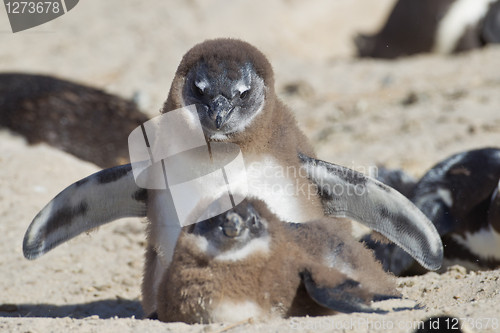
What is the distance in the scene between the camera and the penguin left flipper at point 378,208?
3131 millimetres

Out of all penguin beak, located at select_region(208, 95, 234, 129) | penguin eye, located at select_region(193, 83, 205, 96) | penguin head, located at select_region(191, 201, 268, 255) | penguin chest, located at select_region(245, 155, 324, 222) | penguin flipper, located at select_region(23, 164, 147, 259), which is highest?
penguin eye, located at select_region(193, 83, 205, 96)

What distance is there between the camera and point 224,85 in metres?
3.05

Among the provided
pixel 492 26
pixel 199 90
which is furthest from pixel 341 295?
pixel 492 26

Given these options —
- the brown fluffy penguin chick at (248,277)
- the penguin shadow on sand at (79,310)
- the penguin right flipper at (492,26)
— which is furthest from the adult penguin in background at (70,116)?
the penguin right flipper at (492,26)

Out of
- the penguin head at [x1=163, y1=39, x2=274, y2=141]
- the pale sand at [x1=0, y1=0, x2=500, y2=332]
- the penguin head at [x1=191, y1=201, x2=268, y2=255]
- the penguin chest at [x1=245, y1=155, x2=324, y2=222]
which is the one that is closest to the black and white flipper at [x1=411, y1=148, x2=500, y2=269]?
the pale sand at [x1=0, y1=0, x2=500, y2=332]

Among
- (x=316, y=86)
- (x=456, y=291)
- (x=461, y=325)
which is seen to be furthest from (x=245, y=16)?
(x=461, y=325)

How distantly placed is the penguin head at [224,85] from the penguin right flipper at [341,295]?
73cm

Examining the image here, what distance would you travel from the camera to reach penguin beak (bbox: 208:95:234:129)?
2982mm

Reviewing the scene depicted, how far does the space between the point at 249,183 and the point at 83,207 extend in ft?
2.82

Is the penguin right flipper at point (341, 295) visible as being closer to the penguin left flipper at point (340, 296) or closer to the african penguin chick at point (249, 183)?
the penguin left flipper at point (340, 296)

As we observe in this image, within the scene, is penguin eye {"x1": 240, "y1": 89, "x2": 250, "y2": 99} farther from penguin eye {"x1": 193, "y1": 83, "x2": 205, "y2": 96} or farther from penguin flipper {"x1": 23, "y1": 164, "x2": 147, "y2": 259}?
penguin flipper {"x1": 23, "y1": 164, "x2": 147, "y2": 259}

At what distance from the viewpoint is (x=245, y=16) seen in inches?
434

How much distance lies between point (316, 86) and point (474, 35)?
2.71m

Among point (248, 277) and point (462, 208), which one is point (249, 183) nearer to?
point (248, 277)
